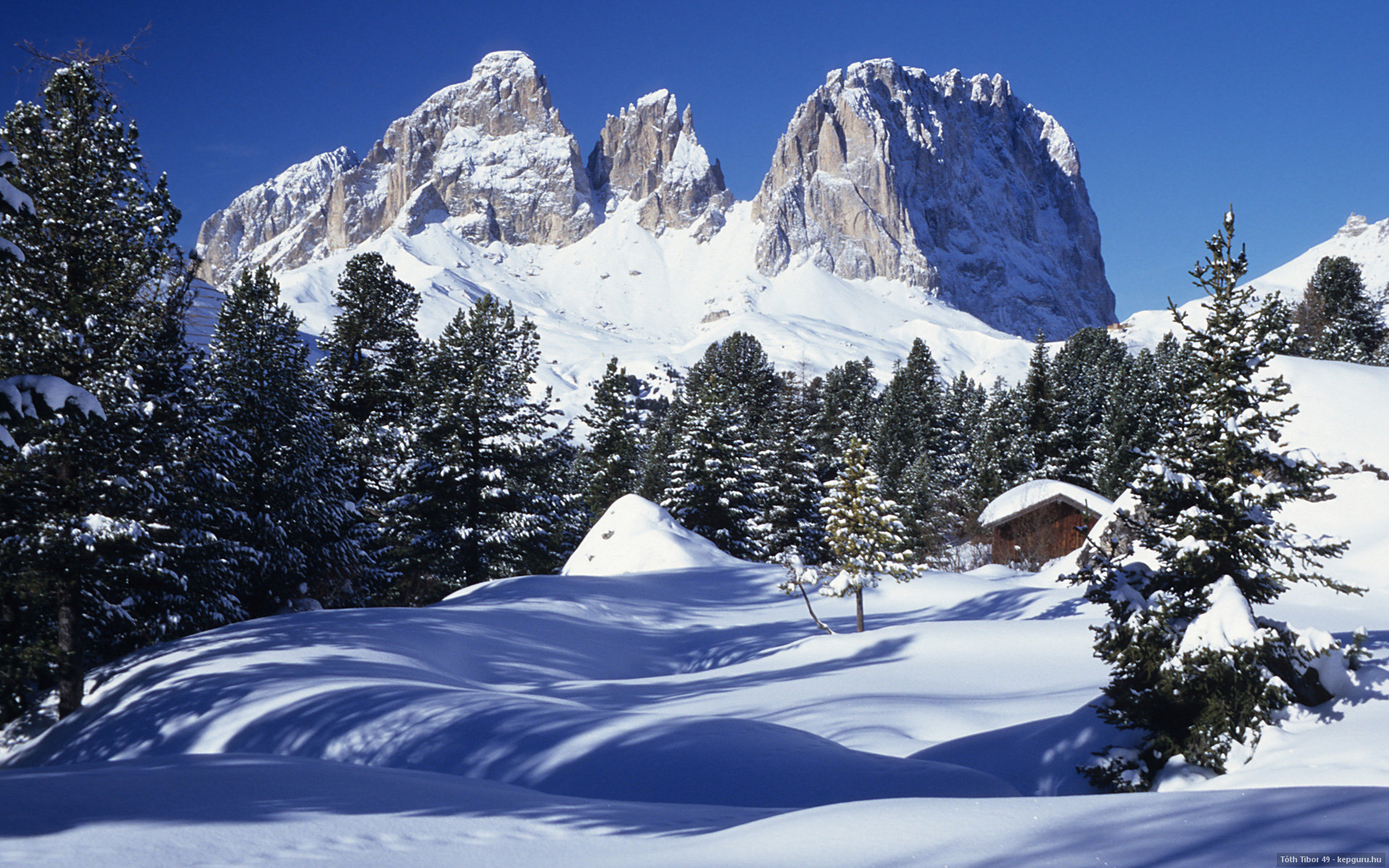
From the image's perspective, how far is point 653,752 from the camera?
295 inches

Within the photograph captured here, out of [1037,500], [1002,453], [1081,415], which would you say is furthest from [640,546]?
[1081,415]

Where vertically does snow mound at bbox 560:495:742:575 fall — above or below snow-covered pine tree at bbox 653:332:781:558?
below

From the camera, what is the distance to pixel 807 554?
37.8m

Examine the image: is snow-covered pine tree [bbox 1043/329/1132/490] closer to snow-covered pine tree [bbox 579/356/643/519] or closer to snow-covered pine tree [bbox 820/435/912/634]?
snow-covered pine tree [bbox 579/356/643/519]

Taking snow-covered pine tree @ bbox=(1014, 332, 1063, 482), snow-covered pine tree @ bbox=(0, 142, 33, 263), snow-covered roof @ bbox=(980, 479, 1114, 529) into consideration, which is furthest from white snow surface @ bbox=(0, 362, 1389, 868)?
snow-covered pine tree @ bbox=(1014, 332, 1063, 482)

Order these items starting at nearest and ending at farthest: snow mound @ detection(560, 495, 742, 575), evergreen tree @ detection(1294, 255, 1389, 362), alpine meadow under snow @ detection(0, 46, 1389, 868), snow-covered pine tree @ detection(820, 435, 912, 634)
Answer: alpine meadow under snow @ detection(0, 46, 1389, 868), snow-covered pine tree @ detection(820, 435, 912, 634), snow mound @ detection(560, 495, 742, 575), evergreen tree @ detection(1294, 255, 1389, 362)

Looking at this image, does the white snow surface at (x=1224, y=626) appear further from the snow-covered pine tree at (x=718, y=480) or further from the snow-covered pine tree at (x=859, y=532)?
the snow-covered pine tree at (x=718, y=480)

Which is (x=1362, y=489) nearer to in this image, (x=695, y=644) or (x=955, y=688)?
(x=955, y=688)

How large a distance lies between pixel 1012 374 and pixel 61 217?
162 metres

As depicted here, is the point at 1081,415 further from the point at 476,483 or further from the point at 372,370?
the point at 372,370

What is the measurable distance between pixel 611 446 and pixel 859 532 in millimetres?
29959

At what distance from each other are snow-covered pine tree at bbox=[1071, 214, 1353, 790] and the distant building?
25702mm

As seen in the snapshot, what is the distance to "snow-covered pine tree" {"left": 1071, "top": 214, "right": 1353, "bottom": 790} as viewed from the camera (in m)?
6.95

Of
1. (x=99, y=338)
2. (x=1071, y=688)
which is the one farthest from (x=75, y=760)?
(x=1071, y=688)
